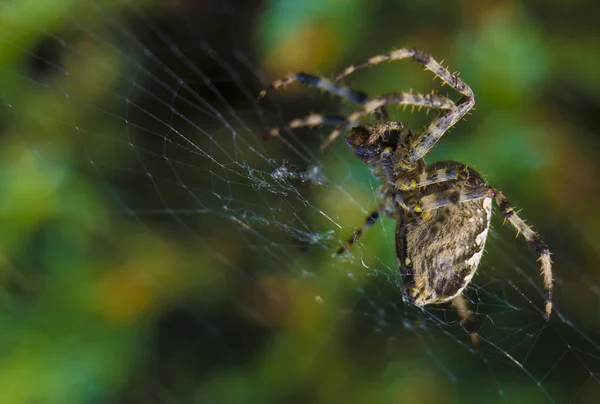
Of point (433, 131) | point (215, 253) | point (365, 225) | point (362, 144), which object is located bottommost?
point (215, 253)

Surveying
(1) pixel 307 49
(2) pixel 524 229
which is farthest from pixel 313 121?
(1) pixel 307 49

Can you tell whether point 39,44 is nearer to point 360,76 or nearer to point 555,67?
point 360,76

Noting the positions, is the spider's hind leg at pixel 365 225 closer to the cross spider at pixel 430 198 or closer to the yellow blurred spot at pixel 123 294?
the cross spider at pixel 430 198

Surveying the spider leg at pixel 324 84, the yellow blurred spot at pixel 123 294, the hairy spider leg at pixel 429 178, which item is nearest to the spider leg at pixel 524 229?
the hairy spider leg at pixel 429 178

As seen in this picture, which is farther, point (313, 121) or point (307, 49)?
point (307, 49)

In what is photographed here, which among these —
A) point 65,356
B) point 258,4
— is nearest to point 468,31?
point 258,4

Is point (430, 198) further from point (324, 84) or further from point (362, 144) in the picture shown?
point (324, 84)
